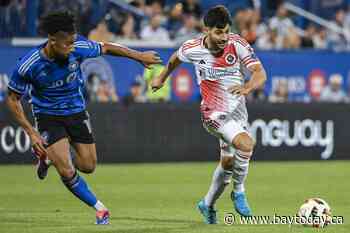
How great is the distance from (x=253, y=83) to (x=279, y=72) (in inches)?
523

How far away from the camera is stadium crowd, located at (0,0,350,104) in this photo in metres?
22.9

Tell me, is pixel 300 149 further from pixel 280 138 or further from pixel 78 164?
pixel 78 164

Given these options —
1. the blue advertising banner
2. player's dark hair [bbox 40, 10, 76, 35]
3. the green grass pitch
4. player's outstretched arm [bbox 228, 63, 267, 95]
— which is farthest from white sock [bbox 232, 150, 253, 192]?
the blue advertising banner

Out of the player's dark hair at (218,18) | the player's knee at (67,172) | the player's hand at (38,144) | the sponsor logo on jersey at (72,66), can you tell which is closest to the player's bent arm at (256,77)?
the player's dark hair at (218,18)

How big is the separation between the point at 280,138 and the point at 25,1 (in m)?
6.03

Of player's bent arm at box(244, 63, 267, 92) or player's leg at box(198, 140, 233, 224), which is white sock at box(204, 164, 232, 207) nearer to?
player's leg at box(198, 140, 233, 224)

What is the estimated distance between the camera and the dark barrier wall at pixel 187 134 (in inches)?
836

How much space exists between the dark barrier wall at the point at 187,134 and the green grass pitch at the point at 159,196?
37 cm

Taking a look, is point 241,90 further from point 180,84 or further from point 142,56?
point 180,84

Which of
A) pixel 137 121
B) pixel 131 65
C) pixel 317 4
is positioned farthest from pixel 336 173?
pixel 317 4

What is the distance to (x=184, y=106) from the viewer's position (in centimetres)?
2192

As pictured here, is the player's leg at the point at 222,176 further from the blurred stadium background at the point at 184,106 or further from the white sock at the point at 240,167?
the blurred stadium background at the point at 184,106

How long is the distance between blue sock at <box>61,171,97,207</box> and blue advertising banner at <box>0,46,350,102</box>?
435 inches

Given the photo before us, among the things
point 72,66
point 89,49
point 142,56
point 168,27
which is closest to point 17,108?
point 72,66
